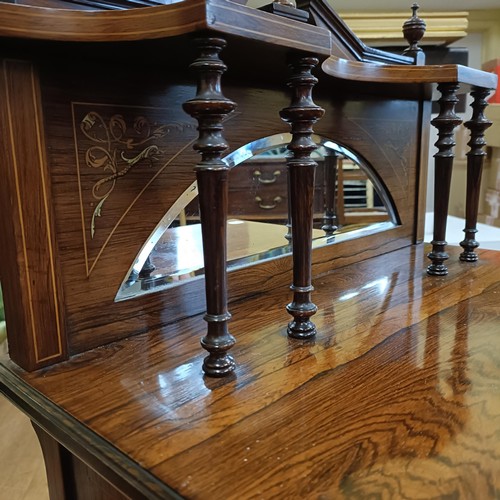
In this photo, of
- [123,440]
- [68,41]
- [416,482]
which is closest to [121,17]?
[68,41]

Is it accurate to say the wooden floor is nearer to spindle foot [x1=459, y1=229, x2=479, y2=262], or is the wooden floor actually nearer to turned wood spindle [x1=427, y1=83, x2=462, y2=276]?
turned wood spindle [x1=427, y1=83, x2=462, y2=276]

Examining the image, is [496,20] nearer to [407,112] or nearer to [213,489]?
[407,112]

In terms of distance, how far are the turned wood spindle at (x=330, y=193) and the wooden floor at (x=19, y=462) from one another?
915 mm

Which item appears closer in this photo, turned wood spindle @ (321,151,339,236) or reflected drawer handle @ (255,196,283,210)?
reflected drawer handle @ (255,196,283,210)

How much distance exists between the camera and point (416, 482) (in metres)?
0.45

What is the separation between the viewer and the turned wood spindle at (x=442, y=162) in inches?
41.1

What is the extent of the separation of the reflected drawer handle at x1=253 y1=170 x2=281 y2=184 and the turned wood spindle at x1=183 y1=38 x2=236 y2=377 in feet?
1.64

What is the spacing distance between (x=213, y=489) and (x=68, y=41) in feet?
1.60

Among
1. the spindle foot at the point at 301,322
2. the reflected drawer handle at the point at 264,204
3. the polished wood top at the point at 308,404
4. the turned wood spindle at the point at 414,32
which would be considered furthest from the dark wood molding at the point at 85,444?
the turned wood spindle at the point at 414,32

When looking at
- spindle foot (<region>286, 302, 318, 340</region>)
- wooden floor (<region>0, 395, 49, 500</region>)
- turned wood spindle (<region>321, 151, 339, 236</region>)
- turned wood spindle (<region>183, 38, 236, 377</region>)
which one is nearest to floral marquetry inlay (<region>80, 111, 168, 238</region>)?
turned wood spindle (<region>183, 38, 236, 377</region>)

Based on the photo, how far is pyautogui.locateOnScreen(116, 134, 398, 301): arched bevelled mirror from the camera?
0.81m

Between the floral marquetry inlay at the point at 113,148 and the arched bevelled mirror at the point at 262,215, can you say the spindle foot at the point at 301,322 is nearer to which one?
the arched bevelled mirror at the point at 262,215

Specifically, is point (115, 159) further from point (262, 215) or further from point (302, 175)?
point (262, 215)

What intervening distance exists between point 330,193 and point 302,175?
23.2 inches
